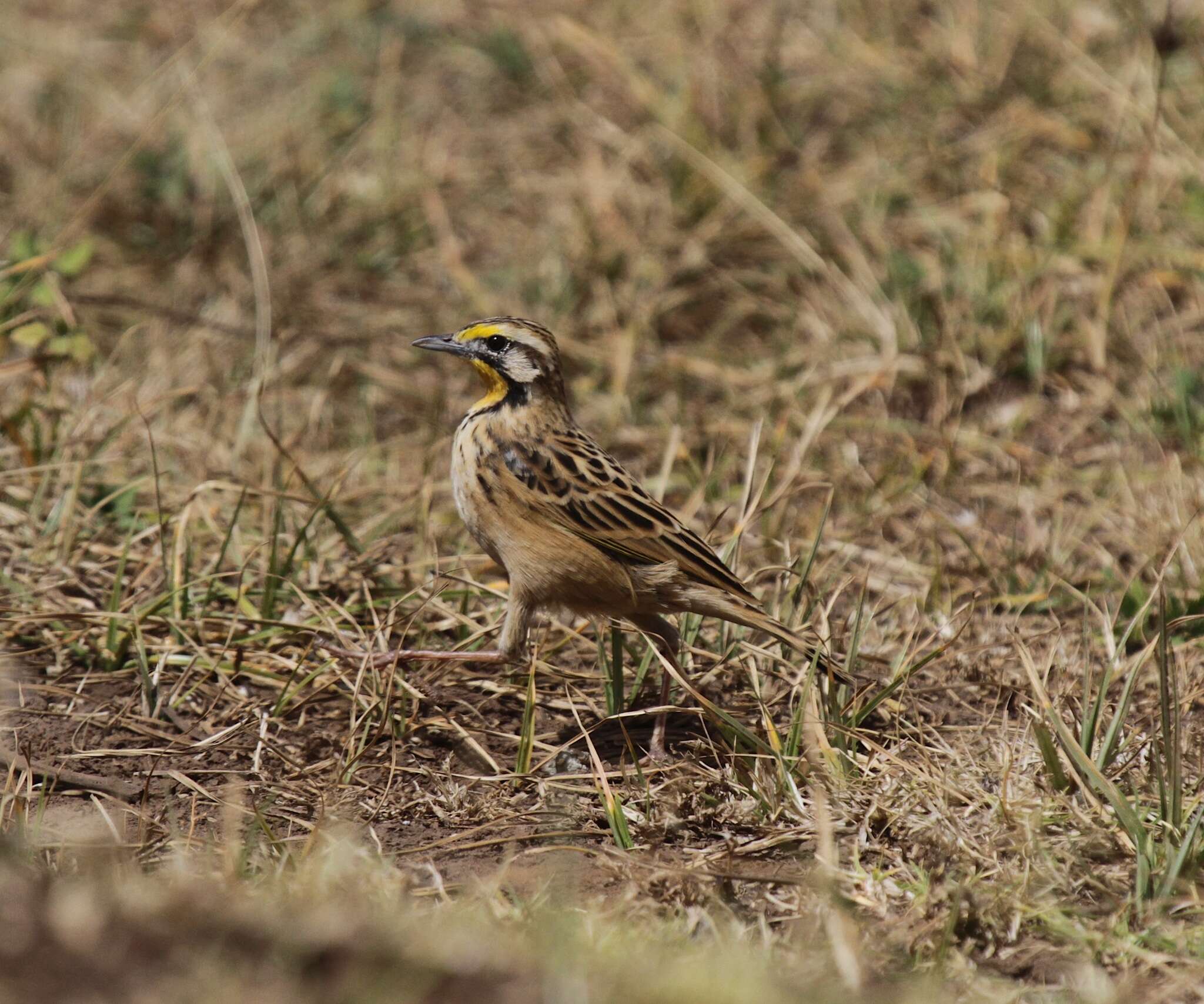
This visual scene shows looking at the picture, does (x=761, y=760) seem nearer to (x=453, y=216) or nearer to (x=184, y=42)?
(x=453, y=216)

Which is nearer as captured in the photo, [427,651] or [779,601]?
[427,651]

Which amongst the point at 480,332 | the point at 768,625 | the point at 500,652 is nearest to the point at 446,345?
the point at 480,332

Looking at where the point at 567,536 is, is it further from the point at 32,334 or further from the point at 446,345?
the point at 32,334

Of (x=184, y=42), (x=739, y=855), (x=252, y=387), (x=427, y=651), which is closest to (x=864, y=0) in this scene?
(x=184, y=42)

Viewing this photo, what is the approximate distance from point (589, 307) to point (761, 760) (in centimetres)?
447

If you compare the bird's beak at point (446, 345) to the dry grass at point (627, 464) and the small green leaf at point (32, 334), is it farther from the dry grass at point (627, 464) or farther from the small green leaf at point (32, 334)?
the small green leaf at point (32, 334)

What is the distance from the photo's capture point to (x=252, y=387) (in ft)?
24.5

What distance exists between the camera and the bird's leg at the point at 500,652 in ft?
18.3

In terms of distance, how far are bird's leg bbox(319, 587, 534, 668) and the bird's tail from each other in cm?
66

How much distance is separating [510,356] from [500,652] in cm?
121

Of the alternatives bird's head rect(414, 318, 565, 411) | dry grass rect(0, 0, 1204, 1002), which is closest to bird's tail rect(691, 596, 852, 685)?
dry grass rect(0, 0, 1204, 1002)

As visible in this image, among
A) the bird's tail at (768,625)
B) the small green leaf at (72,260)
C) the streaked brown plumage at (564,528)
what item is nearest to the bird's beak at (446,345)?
the streaked brown plumage at (564,528)

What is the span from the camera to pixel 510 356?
6.02 metres

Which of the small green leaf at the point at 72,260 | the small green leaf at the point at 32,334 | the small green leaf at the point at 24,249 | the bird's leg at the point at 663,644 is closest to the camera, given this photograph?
the bird's leg at the point at 663,644
